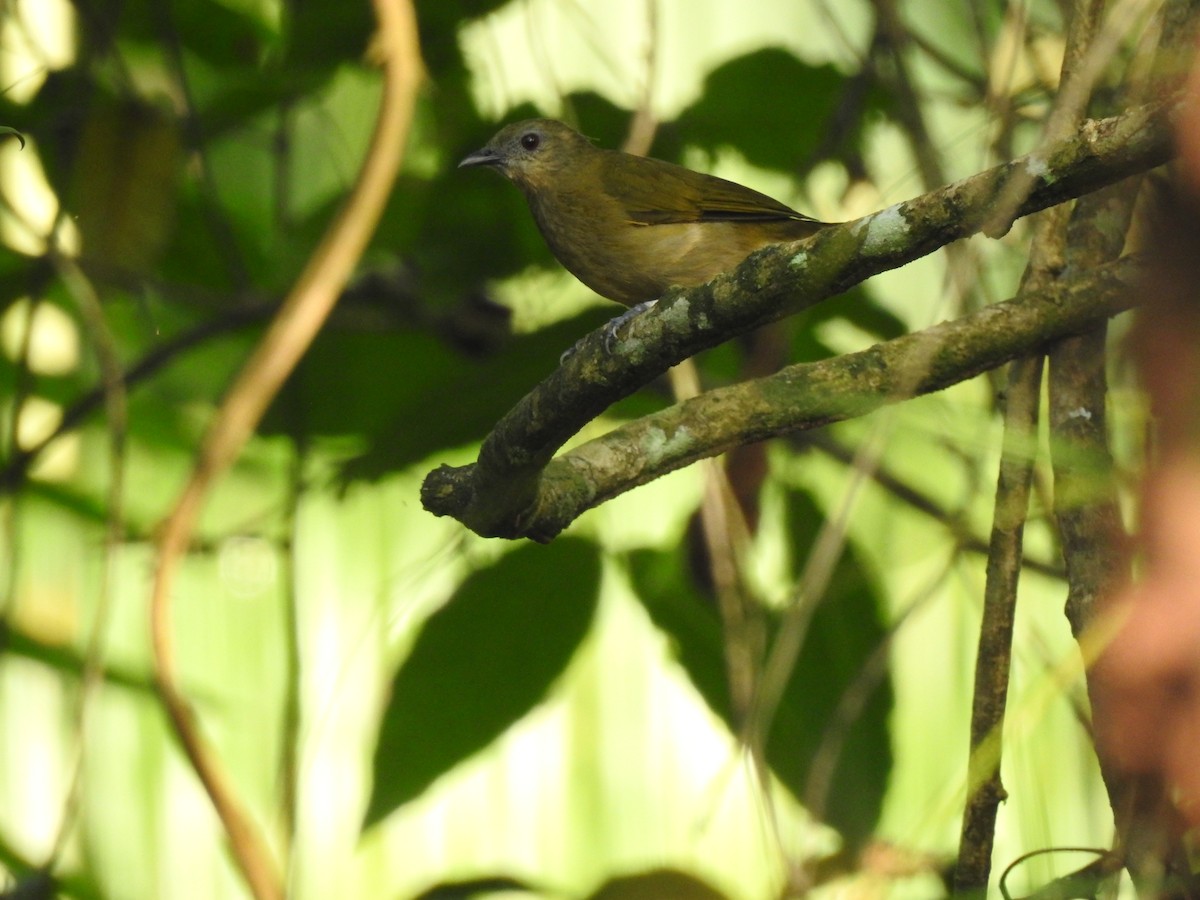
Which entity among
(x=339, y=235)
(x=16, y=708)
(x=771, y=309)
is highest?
(x=339, y=235)

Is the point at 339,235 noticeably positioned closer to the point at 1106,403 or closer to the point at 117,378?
the point at 117,378

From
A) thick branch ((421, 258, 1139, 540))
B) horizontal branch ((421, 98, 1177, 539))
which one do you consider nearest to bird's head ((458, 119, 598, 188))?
thick branch ((421, 258, 1139, 540))

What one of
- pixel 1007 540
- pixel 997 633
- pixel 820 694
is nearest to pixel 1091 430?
pixel 1007 540

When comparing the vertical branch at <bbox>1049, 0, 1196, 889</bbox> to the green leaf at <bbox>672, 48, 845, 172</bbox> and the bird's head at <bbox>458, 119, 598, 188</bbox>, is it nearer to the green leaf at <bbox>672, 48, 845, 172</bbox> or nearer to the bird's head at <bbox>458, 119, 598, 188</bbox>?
the green leaf at <bbox>672, 48, 845, 172</bbox>

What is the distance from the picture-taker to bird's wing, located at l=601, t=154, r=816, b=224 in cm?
235

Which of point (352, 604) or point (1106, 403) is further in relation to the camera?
point (352, 604)

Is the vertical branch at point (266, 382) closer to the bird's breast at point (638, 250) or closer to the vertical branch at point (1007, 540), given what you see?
the bird's breast at point (638, 250)

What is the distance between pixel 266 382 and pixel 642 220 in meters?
1.00

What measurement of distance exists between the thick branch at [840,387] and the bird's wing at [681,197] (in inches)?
31.3

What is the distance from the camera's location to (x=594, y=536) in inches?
74.4

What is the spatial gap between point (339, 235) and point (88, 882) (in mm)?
1473

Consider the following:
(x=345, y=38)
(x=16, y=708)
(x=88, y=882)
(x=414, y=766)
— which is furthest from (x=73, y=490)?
(x=414, y=766)

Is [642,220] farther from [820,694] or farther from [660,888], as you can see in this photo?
[660,888]

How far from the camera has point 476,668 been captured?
1767 millimetres
